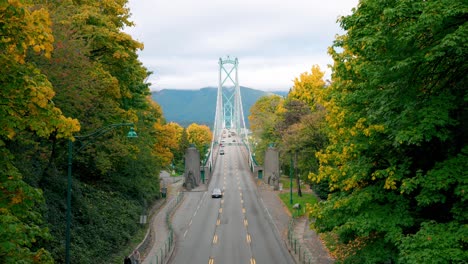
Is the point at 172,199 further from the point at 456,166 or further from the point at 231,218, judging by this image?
the point at 456,166

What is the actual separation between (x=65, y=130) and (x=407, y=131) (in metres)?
8.32

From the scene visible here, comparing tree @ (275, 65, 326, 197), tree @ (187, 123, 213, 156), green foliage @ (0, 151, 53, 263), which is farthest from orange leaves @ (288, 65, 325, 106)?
tree @ (187, 123, 213, 156)

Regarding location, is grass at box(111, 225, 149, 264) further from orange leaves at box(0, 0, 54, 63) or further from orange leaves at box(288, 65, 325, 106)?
orange leaves at box(288, 65, 325, 106)

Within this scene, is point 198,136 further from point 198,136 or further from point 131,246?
point 131,246

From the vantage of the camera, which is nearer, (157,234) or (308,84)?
(157,234)

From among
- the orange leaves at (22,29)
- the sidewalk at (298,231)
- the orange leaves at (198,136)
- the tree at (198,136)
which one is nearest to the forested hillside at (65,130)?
the orange leaves at (22,29)

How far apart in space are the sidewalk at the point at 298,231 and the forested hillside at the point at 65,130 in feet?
37.2

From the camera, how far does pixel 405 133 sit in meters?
11.9

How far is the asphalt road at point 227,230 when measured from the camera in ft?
95.7

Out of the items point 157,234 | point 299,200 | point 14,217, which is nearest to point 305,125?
point 299,200

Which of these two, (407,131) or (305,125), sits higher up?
(305,125)

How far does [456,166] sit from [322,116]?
25619 millimetres

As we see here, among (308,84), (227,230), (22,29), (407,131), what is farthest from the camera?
(308,84)

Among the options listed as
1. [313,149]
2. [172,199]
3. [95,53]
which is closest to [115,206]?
[95,53]
